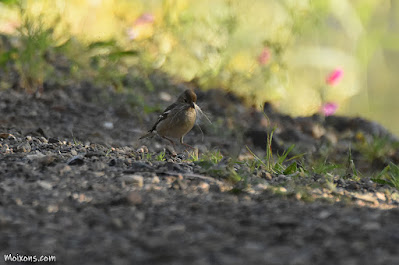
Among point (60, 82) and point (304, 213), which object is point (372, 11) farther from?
point (304, 213)

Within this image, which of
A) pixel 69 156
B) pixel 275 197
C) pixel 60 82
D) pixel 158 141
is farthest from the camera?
pixel 60 82

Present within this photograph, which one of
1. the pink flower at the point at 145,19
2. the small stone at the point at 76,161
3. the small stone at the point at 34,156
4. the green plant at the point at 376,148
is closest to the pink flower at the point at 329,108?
the green plant at the point at 376,148

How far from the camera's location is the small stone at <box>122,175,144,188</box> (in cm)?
308

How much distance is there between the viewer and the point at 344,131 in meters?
6.72

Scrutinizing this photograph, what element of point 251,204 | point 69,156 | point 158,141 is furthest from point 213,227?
point 158,141

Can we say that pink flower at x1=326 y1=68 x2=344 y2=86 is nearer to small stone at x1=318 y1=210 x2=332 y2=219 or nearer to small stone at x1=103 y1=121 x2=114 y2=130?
small stone at x1=103 y1=121 x2=114 y2=130

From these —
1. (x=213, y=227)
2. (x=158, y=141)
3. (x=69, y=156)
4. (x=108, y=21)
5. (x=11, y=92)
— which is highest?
(x=108, y=21)

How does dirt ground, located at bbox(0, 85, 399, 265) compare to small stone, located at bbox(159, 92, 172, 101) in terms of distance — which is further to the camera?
small stone, located at bbox(159, 92, 172, 101)

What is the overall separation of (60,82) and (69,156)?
9.81ft

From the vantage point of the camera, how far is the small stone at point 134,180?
10.1 ft

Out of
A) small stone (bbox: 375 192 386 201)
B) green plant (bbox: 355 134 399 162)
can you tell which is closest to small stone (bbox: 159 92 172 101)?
green plant (bbox: 355 134 399 162)

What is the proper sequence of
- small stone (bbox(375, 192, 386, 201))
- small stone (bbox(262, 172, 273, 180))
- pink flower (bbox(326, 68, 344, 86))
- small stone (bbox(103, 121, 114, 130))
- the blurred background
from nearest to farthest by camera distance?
small stone (bbox(375, 192, 386, 201)) < small stone (bbox(262, 172, 273, 180)) < small stone (bbox(103, 121, 114, 130)) < pink flower (bbox(326, 68, 344, 86)) < the blurred background

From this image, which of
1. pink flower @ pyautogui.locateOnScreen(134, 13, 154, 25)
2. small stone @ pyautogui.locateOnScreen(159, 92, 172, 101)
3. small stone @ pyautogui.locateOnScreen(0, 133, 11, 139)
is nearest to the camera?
small stone @ pyautogui.locateOnScreen(0, 133, 11, 139)

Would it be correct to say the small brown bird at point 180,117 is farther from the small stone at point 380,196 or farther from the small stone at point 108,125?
the small stone at point 380,196
